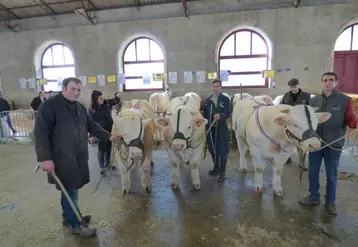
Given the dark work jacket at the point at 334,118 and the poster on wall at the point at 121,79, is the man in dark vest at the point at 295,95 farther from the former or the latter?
the poster on wall at the point at 121,79

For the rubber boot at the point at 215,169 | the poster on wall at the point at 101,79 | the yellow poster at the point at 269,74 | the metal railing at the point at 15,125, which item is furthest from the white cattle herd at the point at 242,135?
the poster on wall at the point at 101,79

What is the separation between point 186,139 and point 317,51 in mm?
8606

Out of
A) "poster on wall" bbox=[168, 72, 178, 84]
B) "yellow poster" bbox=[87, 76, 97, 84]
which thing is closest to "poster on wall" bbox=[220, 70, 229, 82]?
"poster on wall" bbox=[168, 72, 178, 84]

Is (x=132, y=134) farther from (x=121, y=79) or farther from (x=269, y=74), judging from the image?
(x=121, y=79)

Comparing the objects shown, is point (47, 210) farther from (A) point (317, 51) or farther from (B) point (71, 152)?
(A) point (317, 51)

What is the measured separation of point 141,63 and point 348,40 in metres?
8.84

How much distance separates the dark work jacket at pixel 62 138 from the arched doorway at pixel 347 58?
10.8m

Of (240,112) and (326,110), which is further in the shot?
(240,112)

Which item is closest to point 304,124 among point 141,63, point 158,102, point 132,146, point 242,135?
point 242,135

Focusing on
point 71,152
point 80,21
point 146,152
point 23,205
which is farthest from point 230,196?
point 80,21

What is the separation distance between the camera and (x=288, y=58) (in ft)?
31.5

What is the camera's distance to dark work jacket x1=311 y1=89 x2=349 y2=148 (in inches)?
112

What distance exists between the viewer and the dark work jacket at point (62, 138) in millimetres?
2316

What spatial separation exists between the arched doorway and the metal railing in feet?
38.4
